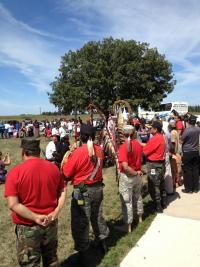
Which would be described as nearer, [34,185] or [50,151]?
[34,185]

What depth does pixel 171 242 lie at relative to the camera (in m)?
5.93

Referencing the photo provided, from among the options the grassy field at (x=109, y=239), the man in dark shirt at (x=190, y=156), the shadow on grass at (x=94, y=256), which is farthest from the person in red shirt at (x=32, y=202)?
the man in dark shirt at (x=190, y=156)

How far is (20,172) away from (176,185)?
21.8 feet

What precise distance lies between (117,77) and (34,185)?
41.4 metres

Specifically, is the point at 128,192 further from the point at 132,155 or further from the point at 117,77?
the point at 117,77

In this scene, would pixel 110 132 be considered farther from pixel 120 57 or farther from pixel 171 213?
pixel 120 57

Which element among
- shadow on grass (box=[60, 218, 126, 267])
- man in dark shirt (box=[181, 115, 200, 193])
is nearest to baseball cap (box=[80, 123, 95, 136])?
shadow on grass (box=[60, 218, 126, 267])

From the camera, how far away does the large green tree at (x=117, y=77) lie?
45.0 metres

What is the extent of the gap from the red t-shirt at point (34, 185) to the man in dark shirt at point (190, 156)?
17.8 feet

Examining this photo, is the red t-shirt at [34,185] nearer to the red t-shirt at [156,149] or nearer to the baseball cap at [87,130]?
the baseball cap at [87,130]

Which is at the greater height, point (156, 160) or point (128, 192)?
point (156, 160)

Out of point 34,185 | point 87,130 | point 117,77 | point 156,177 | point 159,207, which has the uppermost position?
point 117,77

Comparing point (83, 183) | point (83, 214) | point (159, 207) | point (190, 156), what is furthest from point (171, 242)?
point (190, 156)

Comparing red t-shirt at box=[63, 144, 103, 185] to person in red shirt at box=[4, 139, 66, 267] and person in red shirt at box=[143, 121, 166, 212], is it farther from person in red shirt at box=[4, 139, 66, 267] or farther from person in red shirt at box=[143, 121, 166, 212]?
person in red shirt at box=[143, 121, 166, 212]
